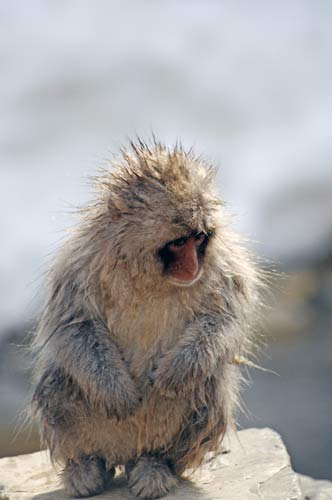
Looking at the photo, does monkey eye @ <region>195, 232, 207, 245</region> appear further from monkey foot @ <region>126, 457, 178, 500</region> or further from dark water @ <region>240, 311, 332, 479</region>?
dark water @ <region>240, 311, 332, 479</region>

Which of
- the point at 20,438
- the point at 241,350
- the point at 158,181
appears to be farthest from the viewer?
the point at 20,438

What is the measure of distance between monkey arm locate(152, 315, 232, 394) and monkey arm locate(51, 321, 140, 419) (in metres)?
0.19

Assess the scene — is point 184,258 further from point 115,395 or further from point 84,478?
point 84,478

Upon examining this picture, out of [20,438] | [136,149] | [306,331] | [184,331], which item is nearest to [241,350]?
[184,331]

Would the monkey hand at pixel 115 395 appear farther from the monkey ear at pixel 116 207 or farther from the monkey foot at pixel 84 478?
the monkey ear at pixel 116 207

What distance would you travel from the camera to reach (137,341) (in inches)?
228

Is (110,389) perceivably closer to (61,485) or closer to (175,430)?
(175,430)

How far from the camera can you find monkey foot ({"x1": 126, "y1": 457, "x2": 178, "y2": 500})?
574 centimetres

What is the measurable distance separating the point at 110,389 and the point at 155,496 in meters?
0.67

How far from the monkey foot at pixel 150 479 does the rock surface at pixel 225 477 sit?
0.06 m

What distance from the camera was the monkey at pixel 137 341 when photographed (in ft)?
18.4

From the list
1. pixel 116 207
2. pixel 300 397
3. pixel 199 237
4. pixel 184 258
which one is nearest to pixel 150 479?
pixel 184 258

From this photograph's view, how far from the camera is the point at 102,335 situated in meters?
5.79

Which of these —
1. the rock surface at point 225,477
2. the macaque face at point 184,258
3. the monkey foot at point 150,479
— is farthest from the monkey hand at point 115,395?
the macaque face at point 184,258
